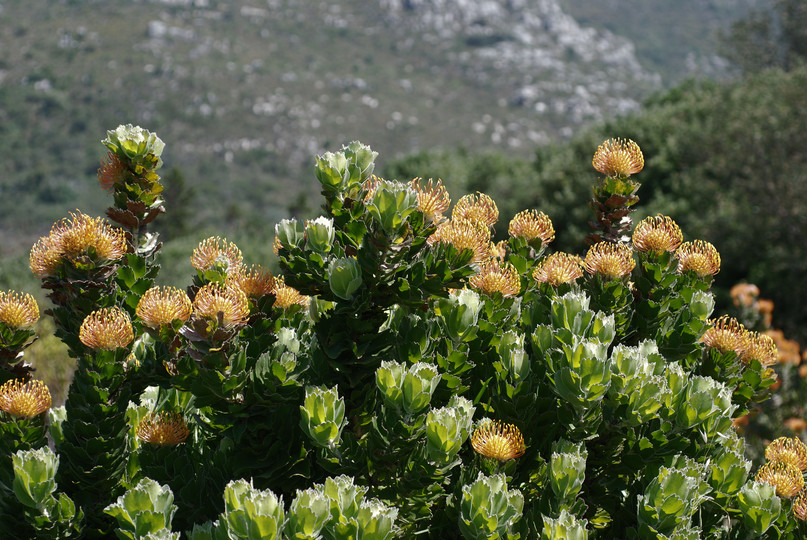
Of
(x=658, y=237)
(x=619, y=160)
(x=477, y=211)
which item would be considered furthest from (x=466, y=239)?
(x=619, y=160)

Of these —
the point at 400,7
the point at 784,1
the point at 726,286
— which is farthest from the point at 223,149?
the point at 726,286

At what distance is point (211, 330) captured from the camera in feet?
6.86

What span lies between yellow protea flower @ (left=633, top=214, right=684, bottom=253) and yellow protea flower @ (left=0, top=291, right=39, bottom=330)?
2.53 meters

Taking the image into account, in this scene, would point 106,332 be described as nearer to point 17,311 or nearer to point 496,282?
point 17,311

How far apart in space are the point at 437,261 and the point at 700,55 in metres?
167

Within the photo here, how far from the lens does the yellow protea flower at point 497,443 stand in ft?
6.99

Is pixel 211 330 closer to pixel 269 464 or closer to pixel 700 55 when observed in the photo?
pixel 269 464

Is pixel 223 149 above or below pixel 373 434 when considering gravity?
below

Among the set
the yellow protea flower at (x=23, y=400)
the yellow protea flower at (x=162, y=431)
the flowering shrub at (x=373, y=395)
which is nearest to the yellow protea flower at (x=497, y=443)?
the flowering shrub at (x=373, y=395)

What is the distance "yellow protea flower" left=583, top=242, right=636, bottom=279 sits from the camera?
267 centimetres

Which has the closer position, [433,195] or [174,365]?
[174,365]

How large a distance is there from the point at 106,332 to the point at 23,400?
1.40 ft

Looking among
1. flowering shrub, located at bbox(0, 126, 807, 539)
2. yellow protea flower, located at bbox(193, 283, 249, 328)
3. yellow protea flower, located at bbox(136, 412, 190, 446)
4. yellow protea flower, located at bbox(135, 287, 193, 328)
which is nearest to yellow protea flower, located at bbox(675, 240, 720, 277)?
flowering shrub, located at bbox(0, 126, 807, 539)

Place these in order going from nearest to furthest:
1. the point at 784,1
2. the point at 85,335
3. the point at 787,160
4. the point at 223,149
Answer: the point at 85,335, the point at 787,160, the point at 784,1, the point at 223,149
